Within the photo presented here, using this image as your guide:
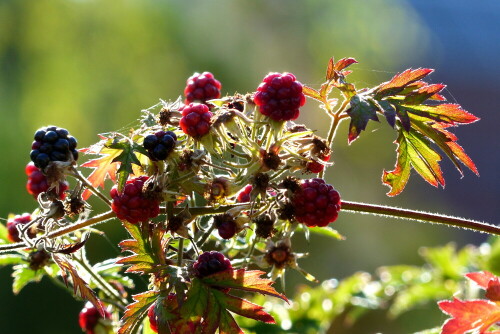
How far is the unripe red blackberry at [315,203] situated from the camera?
40.1 inches

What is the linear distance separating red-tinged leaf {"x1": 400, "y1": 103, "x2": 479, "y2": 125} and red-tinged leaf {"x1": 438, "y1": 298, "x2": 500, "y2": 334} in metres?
0.33

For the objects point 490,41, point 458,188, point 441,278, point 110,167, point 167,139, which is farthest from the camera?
point 490,41

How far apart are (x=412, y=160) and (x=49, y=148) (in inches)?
25.8

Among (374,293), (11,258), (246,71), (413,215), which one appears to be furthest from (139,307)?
(246,71)

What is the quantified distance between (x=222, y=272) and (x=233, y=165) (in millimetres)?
170

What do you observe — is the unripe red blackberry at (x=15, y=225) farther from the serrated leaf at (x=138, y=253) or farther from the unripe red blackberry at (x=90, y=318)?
the serrated leaf at (x=138, y=253)

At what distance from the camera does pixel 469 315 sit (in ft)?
3.78

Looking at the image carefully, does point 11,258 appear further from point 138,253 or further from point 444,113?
point 444,113

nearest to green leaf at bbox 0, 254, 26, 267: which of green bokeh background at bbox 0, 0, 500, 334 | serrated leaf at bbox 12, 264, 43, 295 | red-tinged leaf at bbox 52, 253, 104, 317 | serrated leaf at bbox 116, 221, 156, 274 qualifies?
serrated leaf at bbox 12, 264, 43, 295

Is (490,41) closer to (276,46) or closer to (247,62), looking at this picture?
(276,46)

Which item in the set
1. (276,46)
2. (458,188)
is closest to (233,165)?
(458,188)

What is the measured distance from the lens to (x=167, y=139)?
102 centimetres

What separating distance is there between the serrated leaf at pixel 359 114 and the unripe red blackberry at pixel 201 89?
32cm

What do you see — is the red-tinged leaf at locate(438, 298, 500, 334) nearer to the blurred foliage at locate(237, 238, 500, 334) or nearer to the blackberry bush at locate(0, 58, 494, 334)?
the blackberry bush at locate(0, 58, 494, 334)
